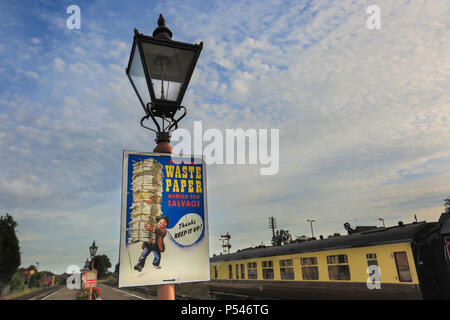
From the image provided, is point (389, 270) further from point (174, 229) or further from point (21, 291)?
point (21, 291)

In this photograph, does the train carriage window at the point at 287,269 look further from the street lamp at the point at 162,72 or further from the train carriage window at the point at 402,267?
the street lamp at the point at 162,72

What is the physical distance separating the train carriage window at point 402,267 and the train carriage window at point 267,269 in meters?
6.91

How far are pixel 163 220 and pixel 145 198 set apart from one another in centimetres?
24

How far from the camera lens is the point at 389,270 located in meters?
9.02

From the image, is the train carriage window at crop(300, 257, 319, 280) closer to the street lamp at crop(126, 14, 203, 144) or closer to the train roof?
the train roof

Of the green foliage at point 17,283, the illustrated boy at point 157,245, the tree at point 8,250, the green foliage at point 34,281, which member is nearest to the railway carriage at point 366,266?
the illustrated boy at point 157,245

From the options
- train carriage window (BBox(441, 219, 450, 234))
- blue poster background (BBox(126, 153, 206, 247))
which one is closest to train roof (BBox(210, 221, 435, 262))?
train carriage window (BBox(441, 219, 450, 234))

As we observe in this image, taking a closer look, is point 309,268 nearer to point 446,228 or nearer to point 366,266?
point 366,266

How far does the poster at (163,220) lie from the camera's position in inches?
82.7

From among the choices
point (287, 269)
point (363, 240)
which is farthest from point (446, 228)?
point (287, 269)

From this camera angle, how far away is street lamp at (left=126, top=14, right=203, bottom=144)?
269cm

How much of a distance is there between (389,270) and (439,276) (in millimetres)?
1336

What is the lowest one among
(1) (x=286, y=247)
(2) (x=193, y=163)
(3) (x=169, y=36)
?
(1) (x=286, y=247)
